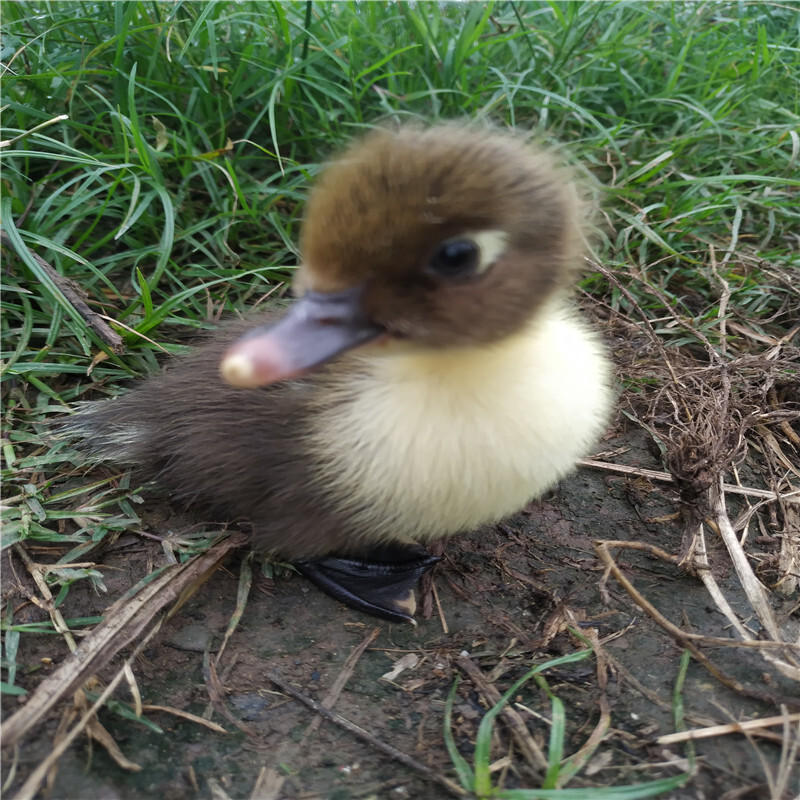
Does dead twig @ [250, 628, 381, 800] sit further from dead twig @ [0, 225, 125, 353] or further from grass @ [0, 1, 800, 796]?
dead twig @ [0, 225, 125, 353]

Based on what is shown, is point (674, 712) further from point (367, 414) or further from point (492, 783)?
point (367, 414)

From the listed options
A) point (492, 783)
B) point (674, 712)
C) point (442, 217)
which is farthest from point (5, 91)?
point (674, 712)

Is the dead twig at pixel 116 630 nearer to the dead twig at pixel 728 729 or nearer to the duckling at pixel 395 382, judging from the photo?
the duckling at pixel 395 382

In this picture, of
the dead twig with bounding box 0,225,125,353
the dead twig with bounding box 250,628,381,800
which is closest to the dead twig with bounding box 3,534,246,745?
the dead twig with bounding box 250,628,381,800

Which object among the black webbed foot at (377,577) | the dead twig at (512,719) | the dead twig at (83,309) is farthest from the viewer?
the dead twig at (83,309)

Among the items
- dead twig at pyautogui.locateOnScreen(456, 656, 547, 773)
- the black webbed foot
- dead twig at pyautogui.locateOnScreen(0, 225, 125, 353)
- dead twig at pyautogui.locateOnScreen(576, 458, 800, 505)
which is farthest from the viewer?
dead twig at pyautogui.locateOnScreen(0, 225, 125, 353)

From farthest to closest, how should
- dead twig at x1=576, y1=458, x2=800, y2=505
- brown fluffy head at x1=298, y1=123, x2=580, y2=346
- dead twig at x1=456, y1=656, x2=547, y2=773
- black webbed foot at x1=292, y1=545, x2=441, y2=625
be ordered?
dead twig at x1=576, y1=458, x2=800, y2=505 → black webbed foot at x1=292, y1=545, x2=441, y2=625 → dead twig at x1=456, y1=656, x2=547, y2=773 → brown fluffy head at x1=298, y1=123, x2=580, y2=346

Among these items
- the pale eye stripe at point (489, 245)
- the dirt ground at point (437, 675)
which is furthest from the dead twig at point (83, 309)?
the pale eye stripe at point (489, 245)
